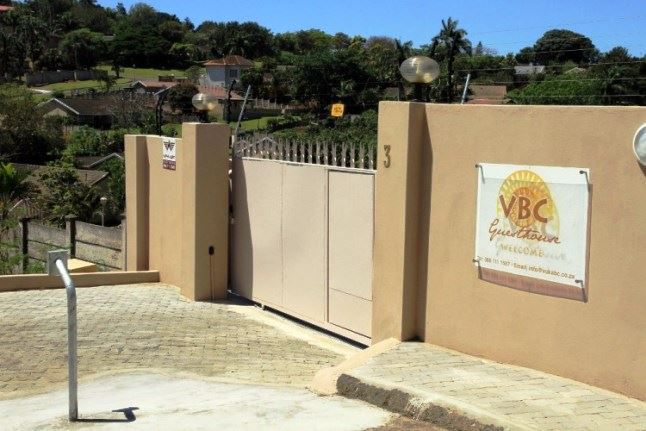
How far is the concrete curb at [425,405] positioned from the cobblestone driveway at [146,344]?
996mm

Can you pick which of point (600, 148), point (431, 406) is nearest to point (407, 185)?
point (600, 148)

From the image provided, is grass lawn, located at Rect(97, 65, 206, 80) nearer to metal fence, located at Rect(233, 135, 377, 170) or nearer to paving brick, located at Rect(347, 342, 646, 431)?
metal fence, located at Rect(233, 135, 377, 170)

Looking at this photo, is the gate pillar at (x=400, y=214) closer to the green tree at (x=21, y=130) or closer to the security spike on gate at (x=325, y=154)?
the security spike on gate at (x=325, y=154)

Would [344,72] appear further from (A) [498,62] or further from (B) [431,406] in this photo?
(B) [431,406]

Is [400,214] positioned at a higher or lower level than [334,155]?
lower

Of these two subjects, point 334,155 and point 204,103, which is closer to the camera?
point 334,155

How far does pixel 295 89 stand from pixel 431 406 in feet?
159

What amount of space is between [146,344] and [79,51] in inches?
4981

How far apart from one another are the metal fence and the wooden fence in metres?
8.76

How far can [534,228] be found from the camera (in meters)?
6.11

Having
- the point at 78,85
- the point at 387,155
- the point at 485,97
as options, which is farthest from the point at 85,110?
the point at 387,155

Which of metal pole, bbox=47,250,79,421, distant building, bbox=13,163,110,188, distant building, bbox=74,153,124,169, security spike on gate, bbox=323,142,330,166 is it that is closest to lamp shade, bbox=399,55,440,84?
security spike on gate, bbox=323,142,330,166

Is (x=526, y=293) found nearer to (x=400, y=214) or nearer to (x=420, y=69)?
(x=400, y=214)

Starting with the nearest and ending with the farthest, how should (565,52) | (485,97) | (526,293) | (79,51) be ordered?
(526,293) → (485,97) → (565,52) → (79,51)
